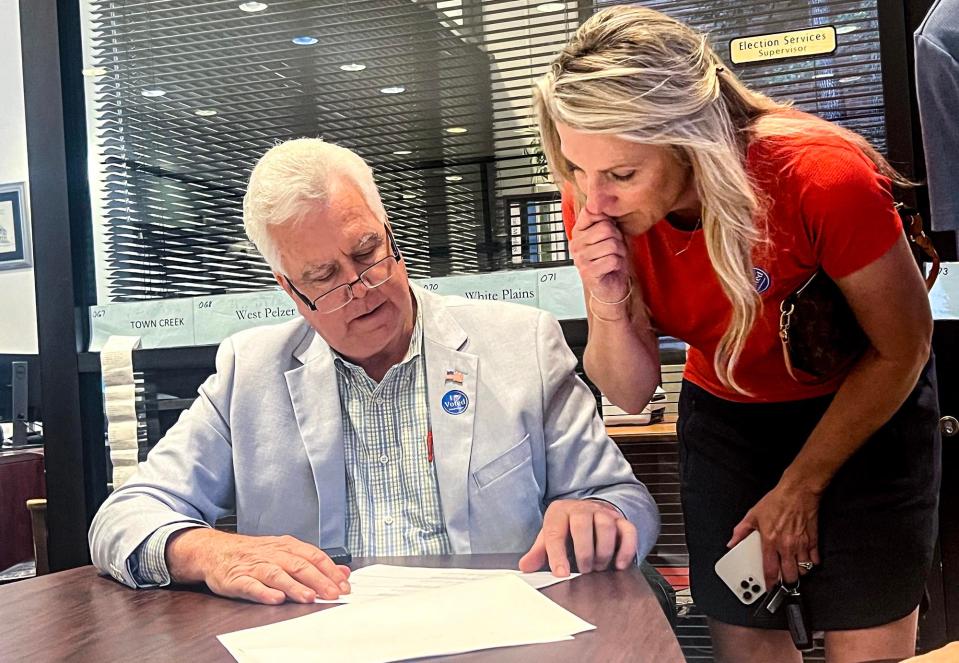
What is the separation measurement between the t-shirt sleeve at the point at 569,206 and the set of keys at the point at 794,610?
2.14 feet

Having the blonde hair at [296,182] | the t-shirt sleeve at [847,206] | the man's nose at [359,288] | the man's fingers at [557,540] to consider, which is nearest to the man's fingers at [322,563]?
the man's fingers at [557,540]

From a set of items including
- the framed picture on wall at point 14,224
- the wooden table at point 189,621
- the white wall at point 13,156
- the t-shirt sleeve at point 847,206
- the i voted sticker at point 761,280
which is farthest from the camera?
the framed picture on wall at point 14,224

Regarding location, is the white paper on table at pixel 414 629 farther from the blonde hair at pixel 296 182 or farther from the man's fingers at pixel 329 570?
the blonde hair at pixel 296 182

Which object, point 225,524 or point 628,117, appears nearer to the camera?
point 628,117

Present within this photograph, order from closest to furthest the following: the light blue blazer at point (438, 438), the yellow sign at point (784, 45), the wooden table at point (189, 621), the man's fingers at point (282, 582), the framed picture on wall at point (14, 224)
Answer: the wooden table at point (189, 621) → the man's fingers at point (282, 582) → the light blue blazer at point (438, 438) → the yellow sign at point (784, 45) → the framed picture on wall at point (14, 224)

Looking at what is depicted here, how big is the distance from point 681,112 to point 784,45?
0.90 meters

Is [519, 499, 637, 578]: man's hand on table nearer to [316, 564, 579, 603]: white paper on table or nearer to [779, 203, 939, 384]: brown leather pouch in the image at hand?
[316, 564, 579, 603]: white paper on table

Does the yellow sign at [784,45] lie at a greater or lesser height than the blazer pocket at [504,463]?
greater

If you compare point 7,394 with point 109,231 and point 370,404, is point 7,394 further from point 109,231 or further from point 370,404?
point 370,404

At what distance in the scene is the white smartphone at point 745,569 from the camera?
5.12 ft

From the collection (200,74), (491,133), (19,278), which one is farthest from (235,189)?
(19,278)

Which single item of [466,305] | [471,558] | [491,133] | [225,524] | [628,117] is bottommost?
[225,524]

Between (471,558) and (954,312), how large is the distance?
1277 mm

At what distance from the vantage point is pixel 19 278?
14.1ft
